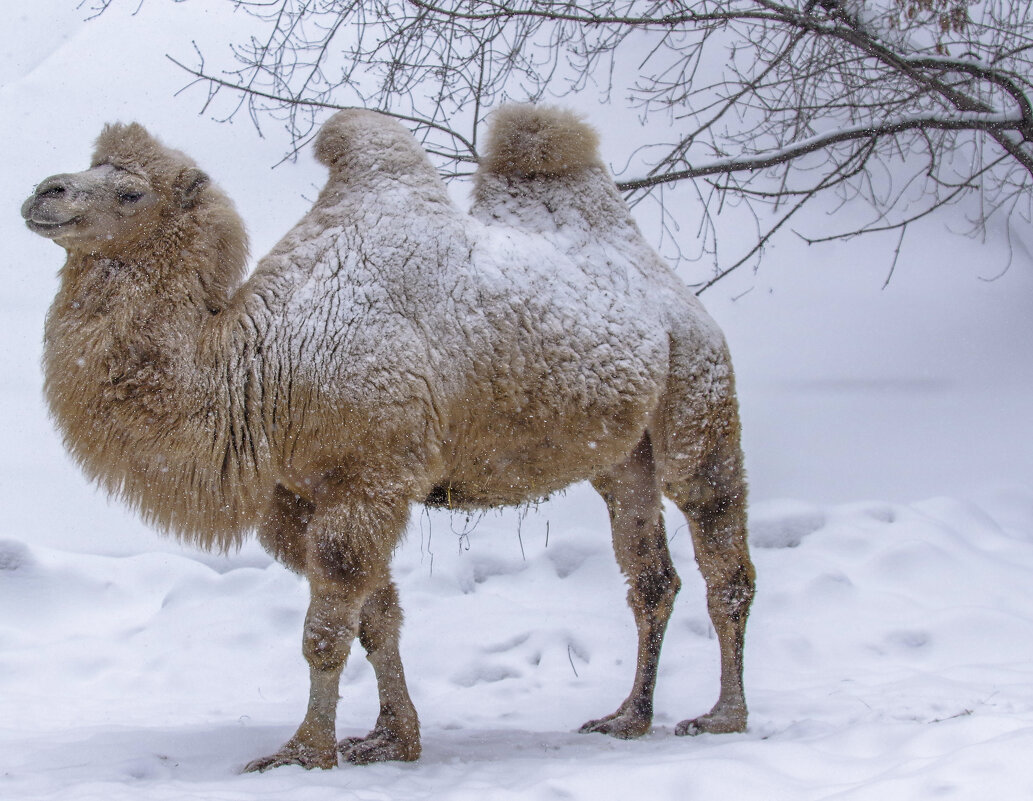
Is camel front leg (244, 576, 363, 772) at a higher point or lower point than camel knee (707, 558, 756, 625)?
lower

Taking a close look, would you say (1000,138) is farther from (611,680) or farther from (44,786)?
(44,786)

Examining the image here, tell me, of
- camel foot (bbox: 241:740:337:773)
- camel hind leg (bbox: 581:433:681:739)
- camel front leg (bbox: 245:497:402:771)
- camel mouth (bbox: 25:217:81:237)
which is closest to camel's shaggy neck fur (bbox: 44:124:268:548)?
camel mouth (bbox: 25:217:81:237)

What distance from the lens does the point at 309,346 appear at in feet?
11.9

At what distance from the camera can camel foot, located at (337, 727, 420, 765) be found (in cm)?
374

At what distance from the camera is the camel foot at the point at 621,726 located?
4422 millimetres

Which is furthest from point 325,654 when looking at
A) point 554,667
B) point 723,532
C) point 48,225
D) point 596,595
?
point 596,595

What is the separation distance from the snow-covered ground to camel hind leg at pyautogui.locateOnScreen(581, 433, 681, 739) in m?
0.40

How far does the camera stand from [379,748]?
149 inches

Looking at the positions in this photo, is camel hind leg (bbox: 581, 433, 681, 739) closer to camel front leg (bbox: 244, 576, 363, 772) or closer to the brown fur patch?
the brown fur patch

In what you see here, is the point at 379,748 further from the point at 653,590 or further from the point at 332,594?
the point at 653,590

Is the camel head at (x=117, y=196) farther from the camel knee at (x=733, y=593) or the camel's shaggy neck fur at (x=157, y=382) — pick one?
the camel knee at (x=733, y=593)

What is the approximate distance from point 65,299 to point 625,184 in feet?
10.5

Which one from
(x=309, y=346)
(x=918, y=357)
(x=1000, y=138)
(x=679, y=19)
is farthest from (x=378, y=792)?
(x=918, y=357)

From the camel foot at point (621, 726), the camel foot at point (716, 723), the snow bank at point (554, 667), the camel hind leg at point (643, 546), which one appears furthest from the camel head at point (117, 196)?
the camel foot at point (716, 723)
